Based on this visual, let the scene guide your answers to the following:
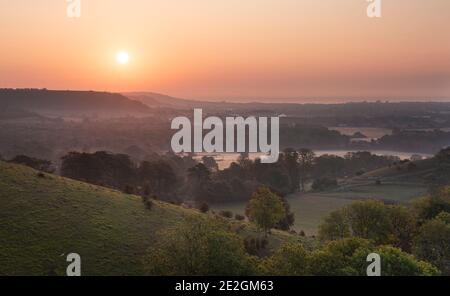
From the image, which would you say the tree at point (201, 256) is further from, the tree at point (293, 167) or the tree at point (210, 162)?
the tree at point (210, 162)

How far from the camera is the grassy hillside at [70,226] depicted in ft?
102

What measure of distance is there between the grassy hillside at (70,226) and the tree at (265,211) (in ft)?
5.61

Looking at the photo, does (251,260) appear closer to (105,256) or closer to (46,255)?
(105,256)

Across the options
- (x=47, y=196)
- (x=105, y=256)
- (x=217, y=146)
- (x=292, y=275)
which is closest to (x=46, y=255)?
(x=105, y=256)

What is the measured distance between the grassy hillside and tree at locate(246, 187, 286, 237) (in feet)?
5.61

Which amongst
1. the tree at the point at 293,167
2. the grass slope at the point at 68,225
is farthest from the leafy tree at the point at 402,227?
the tree at the point at 293,167

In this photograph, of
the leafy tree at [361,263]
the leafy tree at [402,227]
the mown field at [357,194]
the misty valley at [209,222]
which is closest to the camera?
the leafy tree at [361,263]

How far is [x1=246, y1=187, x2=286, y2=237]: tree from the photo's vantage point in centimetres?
4900

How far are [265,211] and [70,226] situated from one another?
71.6 ft

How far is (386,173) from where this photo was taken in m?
118

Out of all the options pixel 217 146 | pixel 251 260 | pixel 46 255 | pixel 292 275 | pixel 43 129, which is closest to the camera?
pixel 292 275

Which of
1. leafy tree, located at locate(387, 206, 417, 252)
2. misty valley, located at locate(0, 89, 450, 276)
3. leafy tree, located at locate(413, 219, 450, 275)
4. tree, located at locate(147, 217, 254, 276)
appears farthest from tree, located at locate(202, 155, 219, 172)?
tree, located at locate(147, 217, 254, 276)

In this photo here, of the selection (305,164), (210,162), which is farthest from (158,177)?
(210,162)
